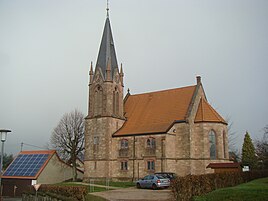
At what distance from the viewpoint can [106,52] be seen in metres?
44.6

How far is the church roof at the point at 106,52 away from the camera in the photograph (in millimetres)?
44062

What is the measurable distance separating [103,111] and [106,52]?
8.67 m

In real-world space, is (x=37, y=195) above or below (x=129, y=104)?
below

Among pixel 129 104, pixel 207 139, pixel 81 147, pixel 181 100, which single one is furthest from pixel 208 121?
pixel 81 147

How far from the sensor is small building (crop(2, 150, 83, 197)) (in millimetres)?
37500

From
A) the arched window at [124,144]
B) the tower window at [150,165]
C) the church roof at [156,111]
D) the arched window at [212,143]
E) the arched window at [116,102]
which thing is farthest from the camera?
the arched window at [116,102]

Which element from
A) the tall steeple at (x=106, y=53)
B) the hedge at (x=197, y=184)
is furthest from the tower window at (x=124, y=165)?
the hedge at (x=197, y=184)

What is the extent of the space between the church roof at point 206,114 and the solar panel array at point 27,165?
2049 cm

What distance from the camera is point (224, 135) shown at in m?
39.5

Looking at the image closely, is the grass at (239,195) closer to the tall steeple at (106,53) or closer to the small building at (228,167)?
the small building at (228,167)

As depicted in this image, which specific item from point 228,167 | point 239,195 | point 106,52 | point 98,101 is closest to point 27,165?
point 98,101

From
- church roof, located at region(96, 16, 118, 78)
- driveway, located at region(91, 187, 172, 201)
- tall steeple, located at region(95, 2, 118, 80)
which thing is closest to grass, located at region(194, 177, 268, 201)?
driveway, located at region(91, 187, 172, 201)

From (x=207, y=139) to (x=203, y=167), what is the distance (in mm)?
3453

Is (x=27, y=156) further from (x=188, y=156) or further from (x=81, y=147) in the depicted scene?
(x=188, y=156)
